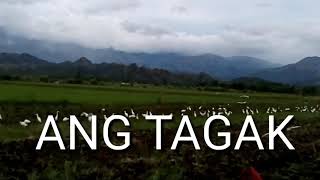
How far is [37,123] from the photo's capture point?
98.7 ft

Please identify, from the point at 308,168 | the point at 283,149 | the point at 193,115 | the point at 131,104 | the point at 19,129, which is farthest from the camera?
the point at 131,104

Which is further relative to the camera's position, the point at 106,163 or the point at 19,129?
the point at 19,129

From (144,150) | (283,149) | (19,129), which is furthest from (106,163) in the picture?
(19,129)

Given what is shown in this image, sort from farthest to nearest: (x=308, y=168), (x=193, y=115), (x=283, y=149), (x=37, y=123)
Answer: (x=193, y=115) < (x=37, y=123) < (x=283, y=149) < (x=308, y=168)

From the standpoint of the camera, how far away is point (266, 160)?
59.6 feet

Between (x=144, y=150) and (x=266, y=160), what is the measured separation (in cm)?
421

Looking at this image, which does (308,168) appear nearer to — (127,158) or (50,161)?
(127,158)

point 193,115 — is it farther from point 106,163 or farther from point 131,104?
point 106,163

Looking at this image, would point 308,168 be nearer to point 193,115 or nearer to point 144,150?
point 144,150

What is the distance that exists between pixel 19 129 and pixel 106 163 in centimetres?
1113

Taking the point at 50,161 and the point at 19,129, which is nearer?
the point at 50,161

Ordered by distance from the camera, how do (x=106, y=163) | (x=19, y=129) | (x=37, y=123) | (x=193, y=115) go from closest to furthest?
(x=106, y=163) < (x=19, y=129) < (x=37, y=123) < (x=193, y=115)

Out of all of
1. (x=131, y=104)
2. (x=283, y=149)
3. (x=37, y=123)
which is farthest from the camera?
(x=131, y=104)

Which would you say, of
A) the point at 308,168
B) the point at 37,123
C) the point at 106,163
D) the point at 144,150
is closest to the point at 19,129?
the point at 37,123
